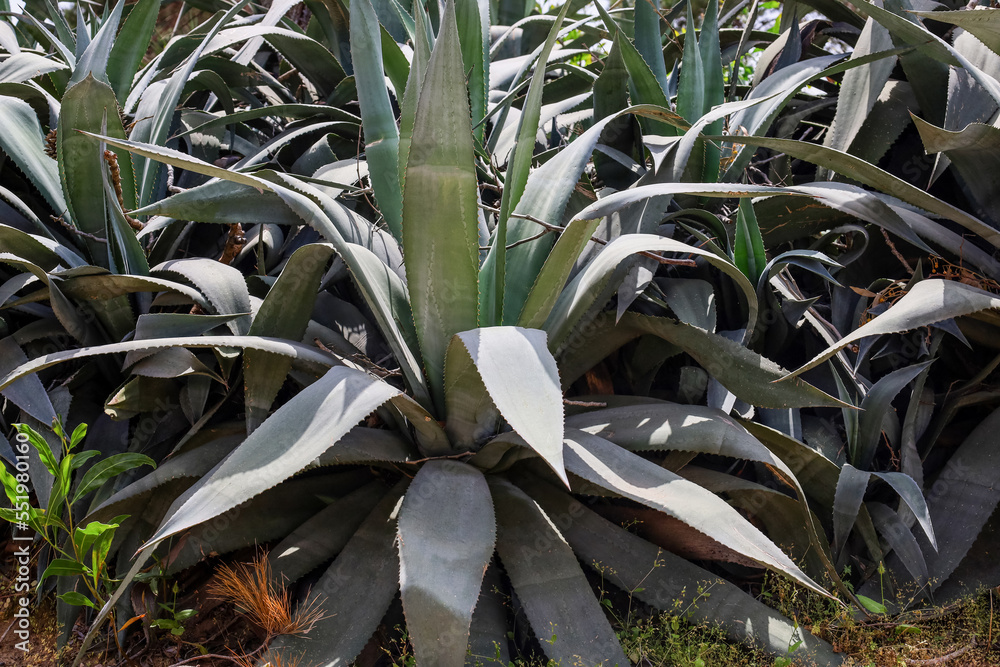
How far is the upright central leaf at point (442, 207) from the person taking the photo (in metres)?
1.20

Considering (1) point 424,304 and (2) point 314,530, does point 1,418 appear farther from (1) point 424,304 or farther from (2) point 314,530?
(1) point 424,304

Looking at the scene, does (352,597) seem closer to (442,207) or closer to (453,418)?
(453,418)

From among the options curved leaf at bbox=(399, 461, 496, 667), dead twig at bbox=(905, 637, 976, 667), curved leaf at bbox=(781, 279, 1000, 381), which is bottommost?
dead twig at bbox=(905, 637, 976, 667)

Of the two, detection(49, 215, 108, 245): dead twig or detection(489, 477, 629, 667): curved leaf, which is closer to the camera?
detection(489, 477, 629, 667): curved leaf

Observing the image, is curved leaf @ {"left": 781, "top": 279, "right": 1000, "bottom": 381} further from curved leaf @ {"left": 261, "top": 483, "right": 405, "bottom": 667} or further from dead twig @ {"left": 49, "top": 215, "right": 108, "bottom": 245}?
dead twig @ {"left": 49, "top": 215, "right": 108, "bottom": 245}

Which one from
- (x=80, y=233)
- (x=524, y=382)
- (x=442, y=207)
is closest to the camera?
(x=524, y=382)

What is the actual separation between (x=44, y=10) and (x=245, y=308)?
2.18 metres

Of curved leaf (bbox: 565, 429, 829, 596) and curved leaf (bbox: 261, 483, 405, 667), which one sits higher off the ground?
curved leaf (bbox: 565, 429, 829, 596)

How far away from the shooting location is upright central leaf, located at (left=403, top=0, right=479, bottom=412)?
1.20 metres

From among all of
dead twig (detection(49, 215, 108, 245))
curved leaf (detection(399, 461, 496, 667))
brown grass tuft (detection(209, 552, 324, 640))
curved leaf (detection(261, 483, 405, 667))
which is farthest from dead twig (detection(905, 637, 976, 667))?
dead twig (detection(49, 215, 108, 245))

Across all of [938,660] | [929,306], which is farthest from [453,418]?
[938,660]

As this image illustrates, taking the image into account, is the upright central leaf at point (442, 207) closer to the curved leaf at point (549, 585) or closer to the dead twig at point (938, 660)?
the curved leaf at point (549, 585)

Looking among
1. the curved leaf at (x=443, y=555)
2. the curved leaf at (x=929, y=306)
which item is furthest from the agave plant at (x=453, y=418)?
the curved leaf at (x=929, y=306)

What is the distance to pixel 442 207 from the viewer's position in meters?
1.25
